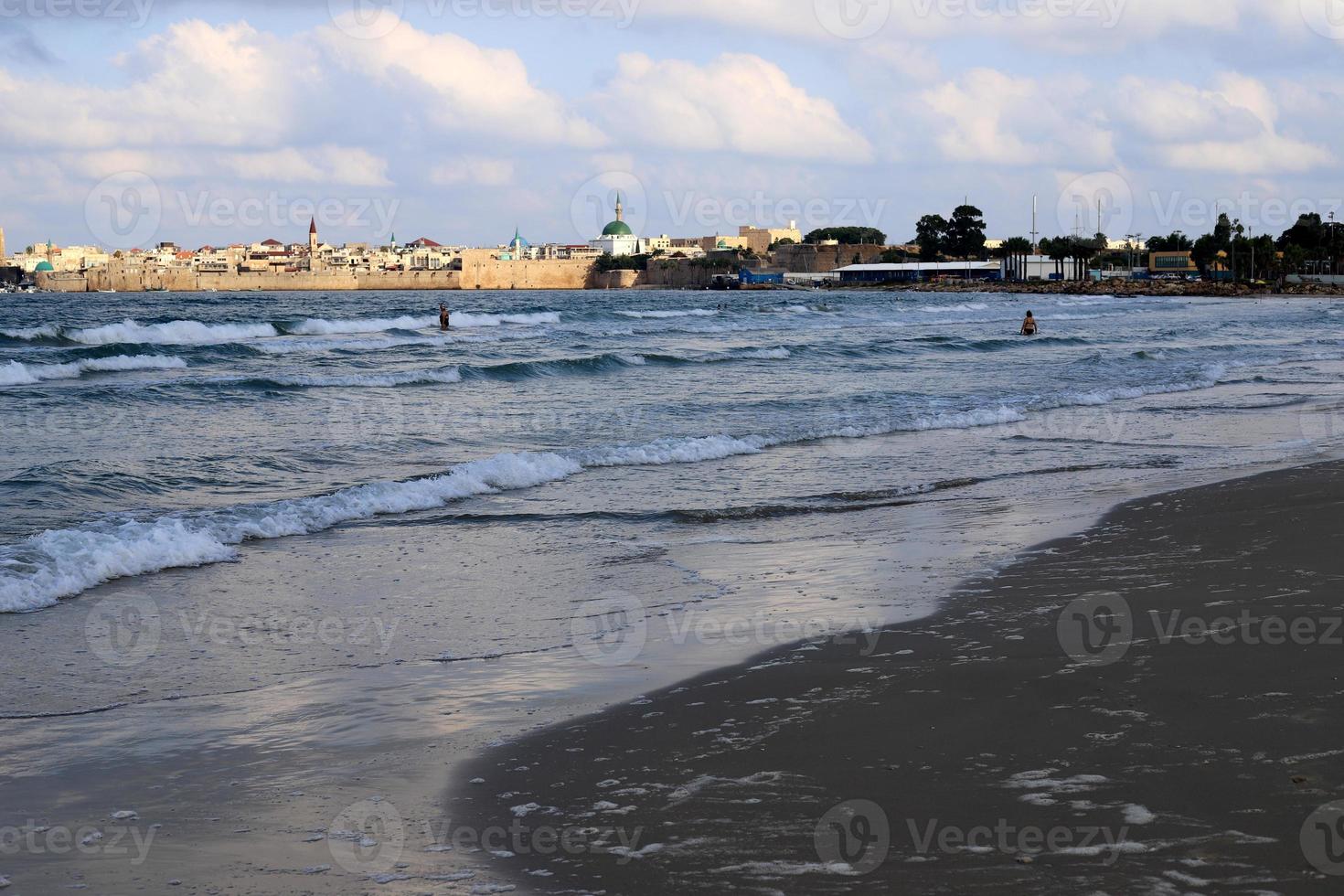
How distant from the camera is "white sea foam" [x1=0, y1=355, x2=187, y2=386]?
2894 cm

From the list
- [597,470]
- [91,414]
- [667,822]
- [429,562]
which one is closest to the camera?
[667,822]

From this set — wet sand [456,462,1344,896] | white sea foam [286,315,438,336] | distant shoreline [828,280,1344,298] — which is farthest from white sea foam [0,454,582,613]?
distant shoreline [828,280,1344,298]

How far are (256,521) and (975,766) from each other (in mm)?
7916

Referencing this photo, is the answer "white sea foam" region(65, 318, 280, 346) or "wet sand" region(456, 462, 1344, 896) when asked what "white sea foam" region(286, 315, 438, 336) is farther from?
"wet sand" region(456, 462, 1344, 896)

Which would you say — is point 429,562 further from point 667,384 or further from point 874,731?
point 667,384

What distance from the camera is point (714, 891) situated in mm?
3691

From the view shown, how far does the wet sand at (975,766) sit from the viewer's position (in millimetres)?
3766

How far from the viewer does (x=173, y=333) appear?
4822 centimetres

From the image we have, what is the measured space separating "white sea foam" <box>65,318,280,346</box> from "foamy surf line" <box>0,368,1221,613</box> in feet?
107

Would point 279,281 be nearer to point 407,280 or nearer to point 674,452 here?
point 407,280

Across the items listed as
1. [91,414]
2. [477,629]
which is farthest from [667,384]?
[477,629]

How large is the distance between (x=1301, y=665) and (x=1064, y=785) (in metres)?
1.91

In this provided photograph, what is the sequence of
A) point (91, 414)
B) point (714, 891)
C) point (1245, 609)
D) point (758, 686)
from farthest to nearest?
1. point (91, 414)
2. point (1245, 609)
3. point (758, 686)
4. point (714, 891)

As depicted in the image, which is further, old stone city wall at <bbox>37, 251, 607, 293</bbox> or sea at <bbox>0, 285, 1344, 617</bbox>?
old stone city wall at <bbox>37, 251, 607, 293</bbox>
